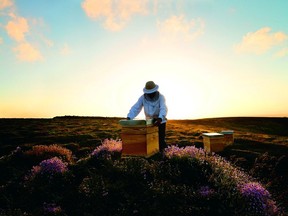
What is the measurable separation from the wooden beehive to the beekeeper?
547mm

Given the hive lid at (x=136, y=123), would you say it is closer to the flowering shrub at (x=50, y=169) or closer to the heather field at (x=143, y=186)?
the heather field at (x=143, y=186)

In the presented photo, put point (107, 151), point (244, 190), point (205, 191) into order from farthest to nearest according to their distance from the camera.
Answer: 1. point (107, 151)
2. point (205, 191)
3. point (244, 190)

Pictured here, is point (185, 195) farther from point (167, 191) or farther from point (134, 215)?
point (134, 215)

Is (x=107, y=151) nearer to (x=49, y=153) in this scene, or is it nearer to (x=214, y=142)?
(x=49, y=153)

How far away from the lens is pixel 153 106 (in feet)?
35.2

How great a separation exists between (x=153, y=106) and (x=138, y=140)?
65.2 inches

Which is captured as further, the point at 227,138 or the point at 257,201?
the point at 227,138

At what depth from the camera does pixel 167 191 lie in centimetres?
→ 796

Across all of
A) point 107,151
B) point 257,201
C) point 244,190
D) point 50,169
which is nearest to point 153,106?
point 107,151

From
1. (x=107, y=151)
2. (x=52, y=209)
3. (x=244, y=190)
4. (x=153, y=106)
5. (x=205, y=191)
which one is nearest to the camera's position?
(x=244, y=190)

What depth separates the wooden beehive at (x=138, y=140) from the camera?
9.57 m

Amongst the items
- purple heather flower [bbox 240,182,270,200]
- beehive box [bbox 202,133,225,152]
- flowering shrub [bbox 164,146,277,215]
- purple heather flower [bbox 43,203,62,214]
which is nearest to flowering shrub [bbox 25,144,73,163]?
purple heather flower [bbox 43,203,62,214]

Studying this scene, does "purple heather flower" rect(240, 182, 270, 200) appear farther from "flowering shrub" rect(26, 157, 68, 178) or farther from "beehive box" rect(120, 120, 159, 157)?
"flowering shrub" rect(26, 157, 68, 178)

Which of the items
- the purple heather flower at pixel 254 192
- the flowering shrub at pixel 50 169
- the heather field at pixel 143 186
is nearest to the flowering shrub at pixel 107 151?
the heather field at pixel 143 186
